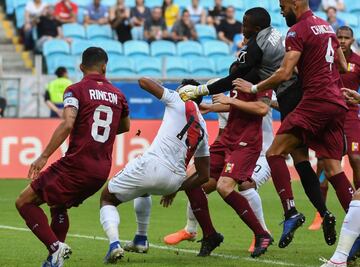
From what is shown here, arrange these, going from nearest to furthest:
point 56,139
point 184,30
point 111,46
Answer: point 56,139 < point 111,46 < point 184,30

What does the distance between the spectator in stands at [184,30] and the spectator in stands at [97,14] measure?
1.70 metres

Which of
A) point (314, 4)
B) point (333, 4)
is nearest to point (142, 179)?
point (314, 4)

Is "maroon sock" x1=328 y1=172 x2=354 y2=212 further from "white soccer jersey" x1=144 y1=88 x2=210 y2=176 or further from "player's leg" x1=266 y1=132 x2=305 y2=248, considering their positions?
"white soccer jersey" x1=144 y1=88 x2=210 y2=176

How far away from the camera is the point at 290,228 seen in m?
10.1

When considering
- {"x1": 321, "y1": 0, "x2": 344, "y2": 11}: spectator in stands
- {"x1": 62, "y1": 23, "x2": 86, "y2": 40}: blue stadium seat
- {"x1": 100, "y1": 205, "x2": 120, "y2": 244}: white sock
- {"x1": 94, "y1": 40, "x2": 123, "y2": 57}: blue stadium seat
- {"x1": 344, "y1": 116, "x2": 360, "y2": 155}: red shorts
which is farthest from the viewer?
{"x1": 321, "y1": 0, "x2": 344, "y2": 11}: spectator in stands

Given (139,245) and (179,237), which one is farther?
(179,237)

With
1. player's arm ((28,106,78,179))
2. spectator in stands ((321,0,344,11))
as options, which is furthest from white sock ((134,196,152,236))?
spectator in stands ((321,0,344,11))

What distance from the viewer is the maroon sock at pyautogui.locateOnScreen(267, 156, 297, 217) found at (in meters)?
10.4

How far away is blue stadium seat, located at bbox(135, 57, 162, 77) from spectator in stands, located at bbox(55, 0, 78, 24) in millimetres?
2169

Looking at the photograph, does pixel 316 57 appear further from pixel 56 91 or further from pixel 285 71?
pixel 56 91

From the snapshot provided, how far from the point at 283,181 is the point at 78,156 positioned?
234 centimetres

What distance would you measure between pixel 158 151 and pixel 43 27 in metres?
15.3

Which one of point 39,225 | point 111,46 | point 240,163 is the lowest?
point 111,46

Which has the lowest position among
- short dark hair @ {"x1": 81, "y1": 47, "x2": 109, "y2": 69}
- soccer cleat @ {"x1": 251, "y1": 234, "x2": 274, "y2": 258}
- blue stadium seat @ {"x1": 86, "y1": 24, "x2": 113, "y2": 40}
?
blue stadium seat @ {"x1": 86, "y1": 24, "x2": 113, "y2": 40}
